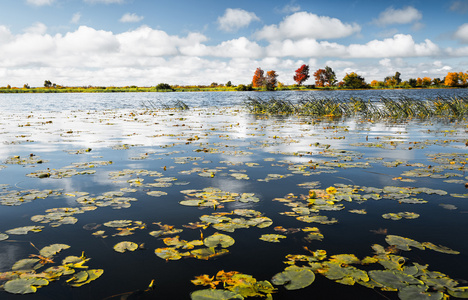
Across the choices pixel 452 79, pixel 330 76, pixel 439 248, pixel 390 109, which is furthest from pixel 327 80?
pixel 439 248

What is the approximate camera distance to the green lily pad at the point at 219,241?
12.5 ft

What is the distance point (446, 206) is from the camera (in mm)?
5133

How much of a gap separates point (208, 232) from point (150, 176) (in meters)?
3.27

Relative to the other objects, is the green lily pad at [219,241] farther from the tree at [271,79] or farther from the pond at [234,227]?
the tree at [271,79]

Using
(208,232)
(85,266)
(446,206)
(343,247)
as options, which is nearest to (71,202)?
(85,266)

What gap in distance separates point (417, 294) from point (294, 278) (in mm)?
1141

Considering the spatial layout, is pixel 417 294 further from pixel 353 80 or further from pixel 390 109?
pixel 353 80

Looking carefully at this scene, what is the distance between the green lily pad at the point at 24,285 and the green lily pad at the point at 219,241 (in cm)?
177

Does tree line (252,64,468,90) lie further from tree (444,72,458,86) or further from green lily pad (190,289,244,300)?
green lily pad (190,289,244,300)

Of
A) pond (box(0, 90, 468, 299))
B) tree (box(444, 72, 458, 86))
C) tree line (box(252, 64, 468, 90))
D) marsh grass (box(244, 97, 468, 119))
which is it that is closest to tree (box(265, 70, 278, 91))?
tree line (box(252, 64, 468, 90))

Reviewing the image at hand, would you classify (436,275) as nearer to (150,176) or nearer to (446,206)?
(446,206)

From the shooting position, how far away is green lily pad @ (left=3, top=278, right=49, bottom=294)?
2.88 metres

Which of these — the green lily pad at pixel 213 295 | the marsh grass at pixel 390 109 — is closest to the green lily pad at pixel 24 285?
the green lily pad at pixel 213 295

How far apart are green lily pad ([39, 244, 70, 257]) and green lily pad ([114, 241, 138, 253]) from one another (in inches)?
24.6
